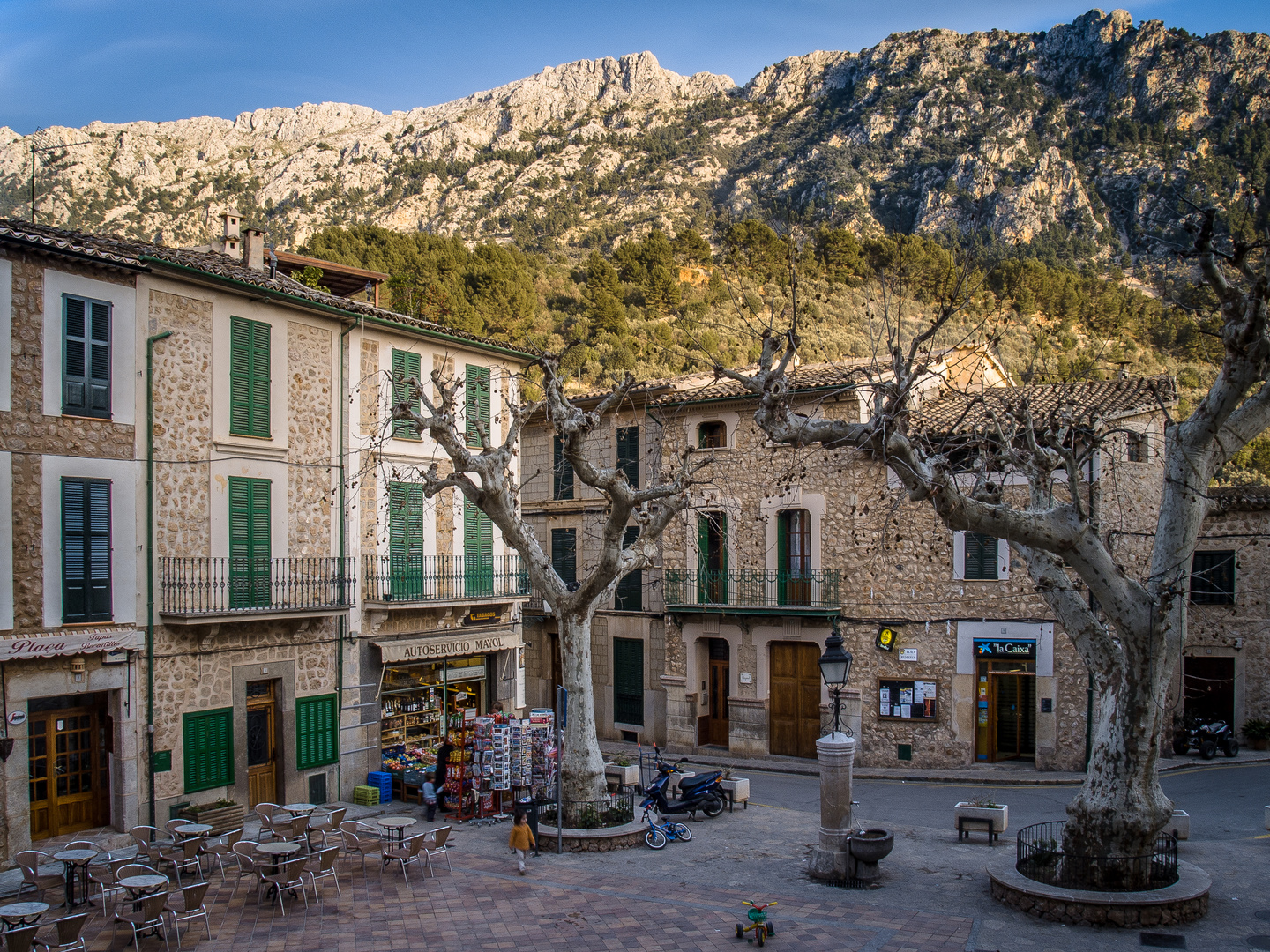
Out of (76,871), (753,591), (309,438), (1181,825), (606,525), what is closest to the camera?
(76,871)

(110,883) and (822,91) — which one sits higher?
(822,91)

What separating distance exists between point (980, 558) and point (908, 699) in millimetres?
3917

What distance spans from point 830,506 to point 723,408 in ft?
13.5

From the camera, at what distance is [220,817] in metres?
15.6

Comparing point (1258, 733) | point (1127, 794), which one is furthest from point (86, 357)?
point (1258, 733)

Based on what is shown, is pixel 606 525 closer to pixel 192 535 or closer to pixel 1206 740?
pixel 192 535

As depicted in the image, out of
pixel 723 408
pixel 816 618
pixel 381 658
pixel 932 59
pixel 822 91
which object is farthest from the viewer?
pixel 822 91

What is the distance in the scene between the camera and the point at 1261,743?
2427 cm

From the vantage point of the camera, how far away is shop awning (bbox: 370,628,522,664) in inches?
765

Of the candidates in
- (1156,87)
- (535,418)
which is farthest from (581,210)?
(535,418)

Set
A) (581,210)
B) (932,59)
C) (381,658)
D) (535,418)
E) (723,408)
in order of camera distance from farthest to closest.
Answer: (932,59) < (581,210) < (535,418) < (723,408) < (381,658)

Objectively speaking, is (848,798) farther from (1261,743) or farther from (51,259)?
(1261,743)

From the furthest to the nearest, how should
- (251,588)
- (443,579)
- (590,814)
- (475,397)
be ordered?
(475,397), (443,579), (251,588), (590,814)

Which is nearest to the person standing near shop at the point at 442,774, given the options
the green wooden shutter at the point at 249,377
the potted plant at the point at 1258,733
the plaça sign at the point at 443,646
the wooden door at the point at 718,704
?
the plaça sign at the point at 443,646
